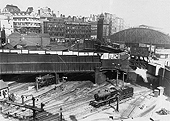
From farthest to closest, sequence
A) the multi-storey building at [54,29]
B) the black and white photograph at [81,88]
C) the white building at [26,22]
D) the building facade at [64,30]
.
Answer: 1. the white building at [26,22]
2. the building facade at [64,30]
3. the multi-storey building at [54,29]
4. the black and white photograph at [81,88]

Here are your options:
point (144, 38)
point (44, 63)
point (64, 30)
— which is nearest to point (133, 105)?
point (44, 63)

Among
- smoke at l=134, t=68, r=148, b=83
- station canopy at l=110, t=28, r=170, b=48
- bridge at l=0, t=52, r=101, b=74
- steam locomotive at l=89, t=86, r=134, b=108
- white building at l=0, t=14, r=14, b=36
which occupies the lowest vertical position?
steam locomotive at l=89, t=86, r=134, b=108

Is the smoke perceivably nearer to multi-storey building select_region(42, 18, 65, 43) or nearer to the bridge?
the bridge

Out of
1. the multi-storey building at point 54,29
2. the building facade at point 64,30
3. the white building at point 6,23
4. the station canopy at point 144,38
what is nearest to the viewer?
the white building at point 6,23

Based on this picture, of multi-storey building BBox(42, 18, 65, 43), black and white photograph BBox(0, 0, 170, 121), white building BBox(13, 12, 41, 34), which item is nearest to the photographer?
black and white photograph BBox(0, 0, 170, 121)

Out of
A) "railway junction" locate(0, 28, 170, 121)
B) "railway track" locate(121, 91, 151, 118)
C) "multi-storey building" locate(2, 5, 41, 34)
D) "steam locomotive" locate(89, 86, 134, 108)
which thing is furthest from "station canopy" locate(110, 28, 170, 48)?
"steam locomotive" locate(89, 86, 134, 108)

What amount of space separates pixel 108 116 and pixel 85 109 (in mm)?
3057

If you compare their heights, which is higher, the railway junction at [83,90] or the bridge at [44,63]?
the bridge at [44,63]

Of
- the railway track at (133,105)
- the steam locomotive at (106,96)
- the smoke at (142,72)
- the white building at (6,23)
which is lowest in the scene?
the railway track at (133,105)

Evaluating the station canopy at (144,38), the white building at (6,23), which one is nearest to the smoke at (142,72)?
the station canopy at (144,38)

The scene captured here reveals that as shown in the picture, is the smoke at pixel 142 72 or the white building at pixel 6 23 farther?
the white building at pixel 6 23

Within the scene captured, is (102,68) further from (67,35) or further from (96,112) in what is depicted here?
(67,35)

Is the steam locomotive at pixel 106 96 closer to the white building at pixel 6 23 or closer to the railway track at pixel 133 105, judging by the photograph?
the railway track at pixel 133 105

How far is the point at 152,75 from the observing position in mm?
31844
